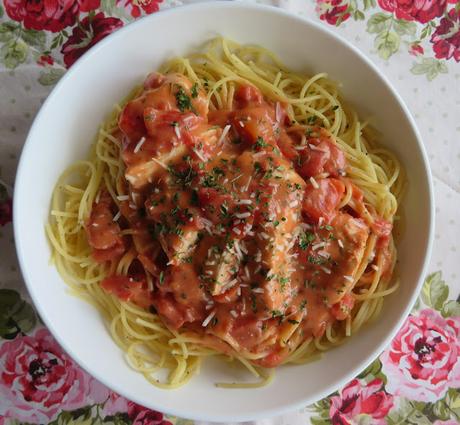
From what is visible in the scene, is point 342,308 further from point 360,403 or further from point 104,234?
point 104,234

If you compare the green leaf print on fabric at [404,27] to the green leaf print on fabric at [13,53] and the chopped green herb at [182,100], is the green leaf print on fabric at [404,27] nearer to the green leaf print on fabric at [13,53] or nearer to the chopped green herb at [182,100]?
the chopped green herb at [182,100]

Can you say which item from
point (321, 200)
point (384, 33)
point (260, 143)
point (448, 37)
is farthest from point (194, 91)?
point (448, 37)

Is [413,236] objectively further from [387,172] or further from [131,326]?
[131,326]

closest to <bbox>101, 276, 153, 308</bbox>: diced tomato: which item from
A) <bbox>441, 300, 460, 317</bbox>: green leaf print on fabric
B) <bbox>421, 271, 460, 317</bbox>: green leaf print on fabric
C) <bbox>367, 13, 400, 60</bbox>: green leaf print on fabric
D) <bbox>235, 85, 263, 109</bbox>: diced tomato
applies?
<bbox>235, 85, 263, 109</bbox>: diced tomato

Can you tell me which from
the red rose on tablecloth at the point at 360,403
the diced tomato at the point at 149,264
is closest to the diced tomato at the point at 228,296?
the diced tomato at the point at 149,264

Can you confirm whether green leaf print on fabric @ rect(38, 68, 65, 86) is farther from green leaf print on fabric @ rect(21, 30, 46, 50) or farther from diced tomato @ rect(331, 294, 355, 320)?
diced tomato @ rect(331, 294, 355, 320)

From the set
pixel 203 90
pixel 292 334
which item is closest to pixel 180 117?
pixel 203 90
